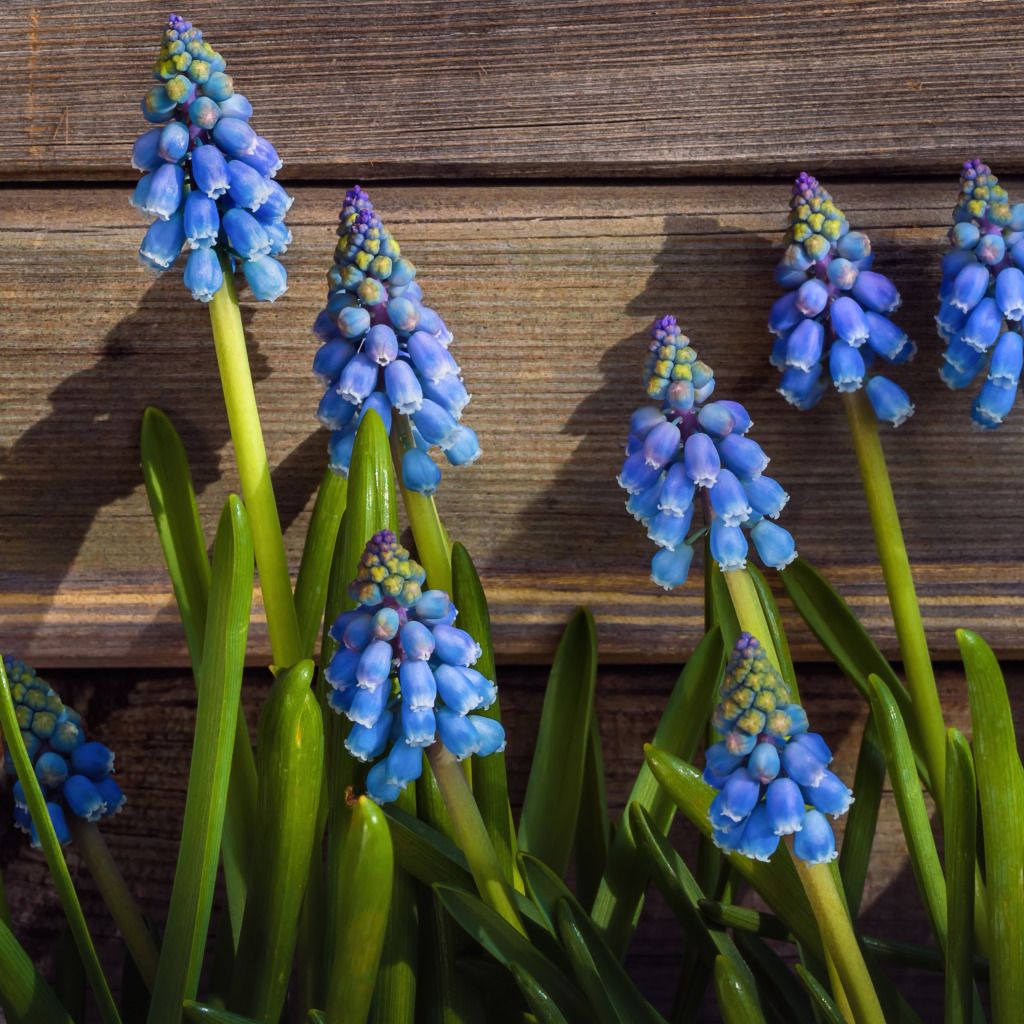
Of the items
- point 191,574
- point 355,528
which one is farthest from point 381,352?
point 191,574

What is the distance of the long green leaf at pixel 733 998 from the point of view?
33.4 inches

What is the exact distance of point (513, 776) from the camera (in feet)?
5.01

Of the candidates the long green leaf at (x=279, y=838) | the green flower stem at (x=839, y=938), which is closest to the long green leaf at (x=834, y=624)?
the green flower stem at (x=839, y=938)

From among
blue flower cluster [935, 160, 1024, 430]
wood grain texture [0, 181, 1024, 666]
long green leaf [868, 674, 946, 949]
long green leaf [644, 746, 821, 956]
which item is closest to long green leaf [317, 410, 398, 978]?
long green leaf [644, 746, 821, 956]

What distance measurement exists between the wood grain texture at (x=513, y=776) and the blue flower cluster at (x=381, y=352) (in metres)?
0.59

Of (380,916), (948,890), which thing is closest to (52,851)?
(380,916)

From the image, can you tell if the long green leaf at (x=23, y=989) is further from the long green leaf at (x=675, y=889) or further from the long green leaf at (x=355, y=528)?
the long green leaf at (x=675, y=889)

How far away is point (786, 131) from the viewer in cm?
133

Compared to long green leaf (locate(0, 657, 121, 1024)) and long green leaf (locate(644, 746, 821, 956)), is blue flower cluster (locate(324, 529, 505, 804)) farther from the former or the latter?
long green leaf (locate(0, 657, 121, 1024))

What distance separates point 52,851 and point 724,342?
43.0 inches

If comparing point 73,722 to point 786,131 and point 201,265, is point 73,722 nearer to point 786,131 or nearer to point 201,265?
point 201,265

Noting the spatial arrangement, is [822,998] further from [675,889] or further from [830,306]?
[830,306]

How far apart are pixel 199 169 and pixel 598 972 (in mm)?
972

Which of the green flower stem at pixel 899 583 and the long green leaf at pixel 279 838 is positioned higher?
the green flower stem at pixel 899 583
